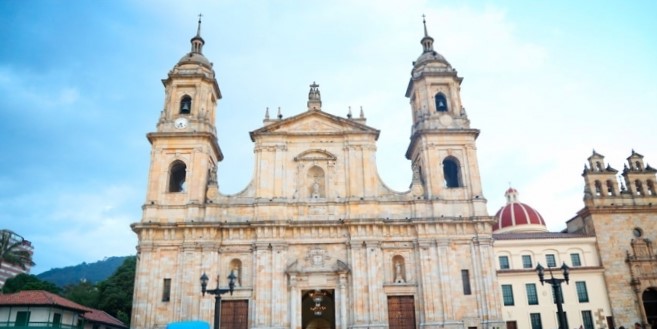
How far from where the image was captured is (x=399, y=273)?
98.2 ft

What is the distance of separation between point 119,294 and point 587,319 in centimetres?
4057

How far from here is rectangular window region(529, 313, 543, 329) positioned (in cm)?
3509

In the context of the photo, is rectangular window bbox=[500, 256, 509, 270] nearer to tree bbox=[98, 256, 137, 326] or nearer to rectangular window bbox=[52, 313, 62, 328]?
rectangular window bbox=[52, 313, 62, 328]

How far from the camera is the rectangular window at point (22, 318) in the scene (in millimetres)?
29062

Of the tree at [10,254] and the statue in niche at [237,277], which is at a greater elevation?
the tree at [10,254]

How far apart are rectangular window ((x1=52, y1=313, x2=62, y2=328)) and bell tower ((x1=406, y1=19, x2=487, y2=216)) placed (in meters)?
23.4

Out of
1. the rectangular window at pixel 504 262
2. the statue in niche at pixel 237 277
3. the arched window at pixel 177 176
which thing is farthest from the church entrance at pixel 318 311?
the rectangular window at pixel 504 262

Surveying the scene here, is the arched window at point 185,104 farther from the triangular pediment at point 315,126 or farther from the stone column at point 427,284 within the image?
the stone column at point 427,284

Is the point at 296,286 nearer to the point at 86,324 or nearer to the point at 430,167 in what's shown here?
the point at 430,167

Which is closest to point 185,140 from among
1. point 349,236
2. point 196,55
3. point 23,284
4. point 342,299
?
point 196,55

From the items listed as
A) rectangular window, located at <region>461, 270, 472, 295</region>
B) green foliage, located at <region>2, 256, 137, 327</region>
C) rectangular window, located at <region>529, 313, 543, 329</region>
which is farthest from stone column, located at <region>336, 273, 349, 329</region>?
green foliage, located at <region>2, 256, 137, 327</region>

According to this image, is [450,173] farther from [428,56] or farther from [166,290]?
[166,290]

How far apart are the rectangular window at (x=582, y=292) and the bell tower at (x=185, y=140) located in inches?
1041

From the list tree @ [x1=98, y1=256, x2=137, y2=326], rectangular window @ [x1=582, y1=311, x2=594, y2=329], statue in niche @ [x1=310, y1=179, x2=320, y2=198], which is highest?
statue in niche @ [x1=310, y1=179, x2=320, y2=198]
